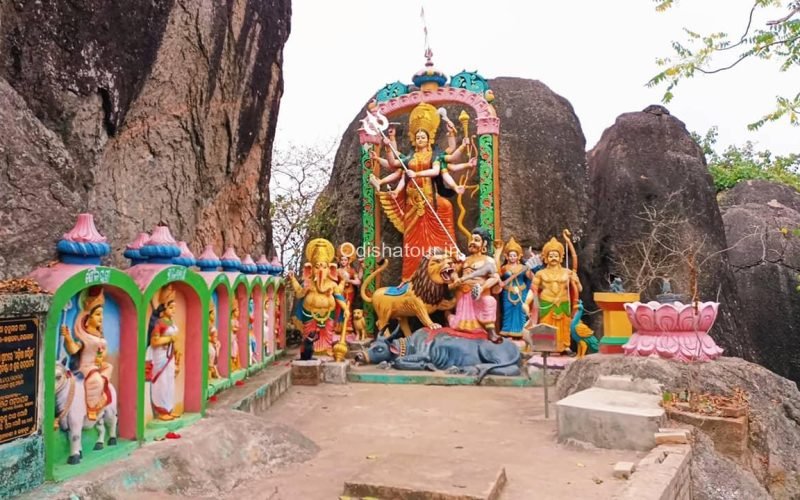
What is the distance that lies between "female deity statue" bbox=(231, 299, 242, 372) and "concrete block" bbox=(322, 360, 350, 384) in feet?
5.28

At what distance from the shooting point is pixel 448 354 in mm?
9672

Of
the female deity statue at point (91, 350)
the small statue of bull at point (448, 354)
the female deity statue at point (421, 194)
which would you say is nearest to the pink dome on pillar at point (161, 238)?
the female deity statue at point (91, 350)

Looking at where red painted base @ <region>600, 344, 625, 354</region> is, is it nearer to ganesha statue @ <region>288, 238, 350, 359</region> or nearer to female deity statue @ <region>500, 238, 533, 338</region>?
female deity statue @ <region>500, 238, 533, 338</region>

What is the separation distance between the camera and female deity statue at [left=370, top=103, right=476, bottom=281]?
11750mm

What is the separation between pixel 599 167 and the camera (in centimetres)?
1445

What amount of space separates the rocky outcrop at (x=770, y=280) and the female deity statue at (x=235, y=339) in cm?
1101

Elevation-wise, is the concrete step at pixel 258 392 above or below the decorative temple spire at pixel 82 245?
below

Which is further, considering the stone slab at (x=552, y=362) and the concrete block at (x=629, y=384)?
the stone slab at (x=552, y=362)

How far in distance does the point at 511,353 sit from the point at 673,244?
5240 mm

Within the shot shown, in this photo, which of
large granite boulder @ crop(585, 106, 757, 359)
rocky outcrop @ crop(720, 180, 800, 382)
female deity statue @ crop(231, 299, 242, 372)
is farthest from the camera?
rocky outcrop @ crop(720, 180, 800, 382)

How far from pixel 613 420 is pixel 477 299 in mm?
4811

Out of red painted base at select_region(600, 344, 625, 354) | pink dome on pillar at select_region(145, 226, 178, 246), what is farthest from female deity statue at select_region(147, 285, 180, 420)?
red painted base at select_region(600, 344, 625, 354)

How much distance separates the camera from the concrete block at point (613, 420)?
5109 millimetres

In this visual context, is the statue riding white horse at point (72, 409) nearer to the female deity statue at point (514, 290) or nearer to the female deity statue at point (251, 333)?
the female deity statue at point (251, 333)
